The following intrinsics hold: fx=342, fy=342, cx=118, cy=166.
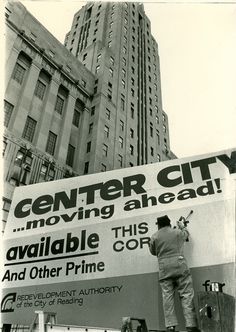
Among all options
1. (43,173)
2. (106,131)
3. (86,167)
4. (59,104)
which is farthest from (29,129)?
(106,131)

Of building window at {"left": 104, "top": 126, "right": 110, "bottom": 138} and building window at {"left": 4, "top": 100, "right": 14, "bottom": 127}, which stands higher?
building window at {"left": 104, "top": 126, "right": 110, "bottom": 138}

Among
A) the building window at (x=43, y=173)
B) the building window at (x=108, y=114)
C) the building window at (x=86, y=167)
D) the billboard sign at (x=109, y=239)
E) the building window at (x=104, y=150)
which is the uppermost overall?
the building window at (x=108, y=114)

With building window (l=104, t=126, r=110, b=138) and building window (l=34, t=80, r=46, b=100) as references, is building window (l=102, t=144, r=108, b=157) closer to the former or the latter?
building window (l=104, t=126, r=110, b=138)

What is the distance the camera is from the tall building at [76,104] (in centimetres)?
3152

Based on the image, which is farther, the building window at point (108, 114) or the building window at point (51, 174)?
the building window at point (108, 114)

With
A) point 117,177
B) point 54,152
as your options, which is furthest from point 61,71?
point 117,177

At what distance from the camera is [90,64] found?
49.9m

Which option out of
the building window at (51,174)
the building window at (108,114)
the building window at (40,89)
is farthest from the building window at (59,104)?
the building window at (51,174)

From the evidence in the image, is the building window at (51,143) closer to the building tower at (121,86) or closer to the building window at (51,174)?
the building window at (51,174)

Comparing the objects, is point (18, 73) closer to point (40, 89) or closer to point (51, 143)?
point (40, 89)

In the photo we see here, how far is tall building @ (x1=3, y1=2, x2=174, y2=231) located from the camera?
31.5m

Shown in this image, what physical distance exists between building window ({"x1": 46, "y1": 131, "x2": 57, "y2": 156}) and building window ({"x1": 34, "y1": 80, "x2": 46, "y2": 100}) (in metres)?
4.23

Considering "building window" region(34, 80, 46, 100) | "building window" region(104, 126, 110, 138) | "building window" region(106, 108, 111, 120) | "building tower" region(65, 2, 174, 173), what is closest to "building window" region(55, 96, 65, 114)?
"building window" region(34, 80, 46, 100)

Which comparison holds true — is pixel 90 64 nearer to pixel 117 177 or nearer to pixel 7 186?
pixel 7 186
